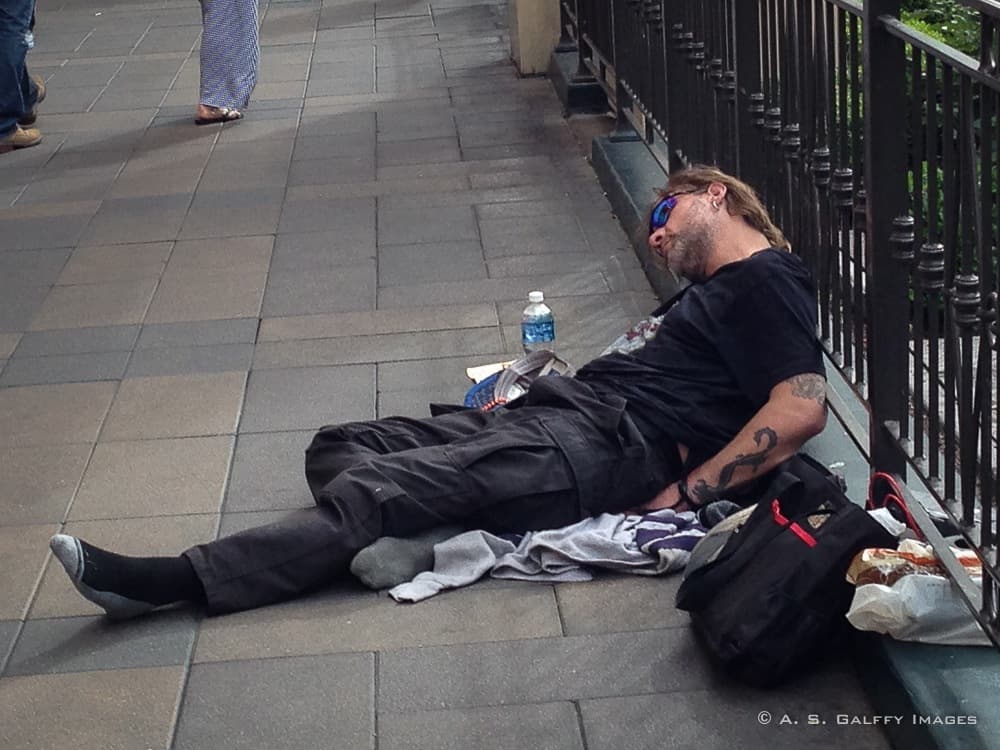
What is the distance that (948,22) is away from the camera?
6504 millimetres

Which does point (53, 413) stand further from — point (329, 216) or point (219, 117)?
point (219, 117)

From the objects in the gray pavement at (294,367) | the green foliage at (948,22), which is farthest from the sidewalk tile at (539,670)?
the green foliage at (948,22)

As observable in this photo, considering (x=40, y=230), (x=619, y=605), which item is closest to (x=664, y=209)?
(x=619, y=605)

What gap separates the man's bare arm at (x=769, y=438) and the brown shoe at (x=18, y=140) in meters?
6.17

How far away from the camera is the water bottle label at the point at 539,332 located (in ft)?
17.4

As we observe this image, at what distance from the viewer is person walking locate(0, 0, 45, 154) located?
8891mm

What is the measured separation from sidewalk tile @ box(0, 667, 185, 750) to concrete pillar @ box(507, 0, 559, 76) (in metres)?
7.23

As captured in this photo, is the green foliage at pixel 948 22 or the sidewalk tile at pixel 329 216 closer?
the green foliage at pixel 948 22

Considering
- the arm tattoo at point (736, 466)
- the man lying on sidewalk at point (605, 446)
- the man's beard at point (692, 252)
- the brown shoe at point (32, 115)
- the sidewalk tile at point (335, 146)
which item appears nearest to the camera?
the man lying on sidewalk at point (605, 446)

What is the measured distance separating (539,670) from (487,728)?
248 millimetres

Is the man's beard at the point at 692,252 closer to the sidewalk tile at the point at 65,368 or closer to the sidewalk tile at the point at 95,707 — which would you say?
the sidewalk tile at the point at 95,707

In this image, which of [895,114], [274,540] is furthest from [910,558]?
[274,540]

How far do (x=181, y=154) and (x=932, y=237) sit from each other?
6.21 m

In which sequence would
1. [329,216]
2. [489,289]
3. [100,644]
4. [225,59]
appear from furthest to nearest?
[225,59]
[329,216]
[489,289]
[100,644]
